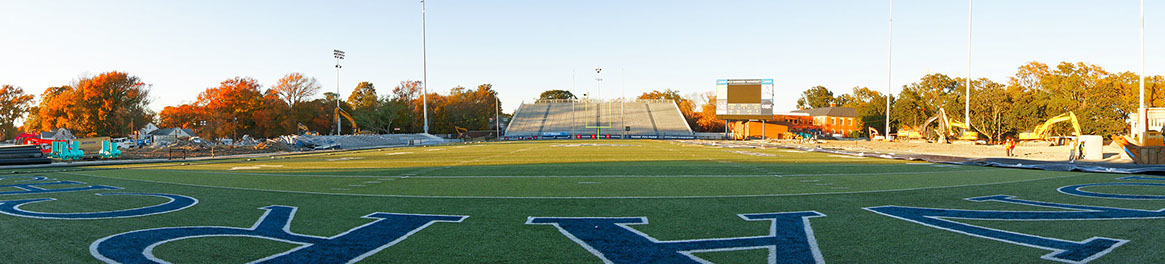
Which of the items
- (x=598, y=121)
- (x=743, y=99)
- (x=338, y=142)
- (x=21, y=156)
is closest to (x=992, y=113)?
(x=743, y=99)

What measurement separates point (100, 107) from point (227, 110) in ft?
36.1

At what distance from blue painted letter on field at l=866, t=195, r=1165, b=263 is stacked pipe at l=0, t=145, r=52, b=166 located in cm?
2720

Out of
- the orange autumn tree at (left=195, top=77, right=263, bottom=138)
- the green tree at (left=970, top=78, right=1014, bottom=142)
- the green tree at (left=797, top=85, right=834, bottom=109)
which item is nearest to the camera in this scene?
the green tree at (left=970, top=78, right=1014, bottom=142)

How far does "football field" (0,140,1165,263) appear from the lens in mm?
5082

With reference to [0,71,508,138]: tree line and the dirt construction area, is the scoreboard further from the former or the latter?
[0,71,508,138]: tree line

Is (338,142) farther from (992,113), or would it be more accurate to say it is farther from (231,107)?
(992,113)

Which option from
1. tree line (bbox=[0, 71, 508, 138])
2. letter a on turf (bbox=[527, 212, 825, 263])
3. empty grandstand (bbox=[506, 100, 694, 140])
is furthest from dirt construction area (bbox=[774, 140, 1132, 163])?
tree line (bbox=[0, 71, 508, 138])

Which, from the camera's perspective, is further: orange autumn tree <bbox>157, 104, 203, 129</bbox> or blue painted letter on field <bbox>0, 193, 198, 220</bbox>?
orange autumn tree <bbox>157, 104, 203, 129</bbox>

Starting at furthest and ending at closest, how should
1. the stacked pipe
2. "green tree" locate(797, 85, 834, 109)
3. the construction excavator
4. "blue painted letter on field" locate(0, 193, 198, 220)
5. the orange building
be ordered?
"green tree" locate(797, 85, 834, 109) → the orange building → the construction excavator → the stacked pipe → "blue painted letter on field" locate(0, 193, 198, 220)

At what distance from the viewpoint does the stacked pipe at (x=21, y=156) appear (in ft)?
67.1

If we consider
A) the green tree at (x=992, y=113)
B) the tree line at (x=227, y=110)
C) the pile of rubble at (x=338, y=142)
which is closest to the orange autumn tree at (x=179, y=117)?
the tree line at (x=227, y=110)

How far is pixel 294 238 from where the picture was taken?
19.4ft

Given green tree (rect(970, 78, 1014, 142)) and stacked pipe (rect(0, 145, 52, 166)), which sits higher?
green tree (rect(970, 78, 1014, 142))

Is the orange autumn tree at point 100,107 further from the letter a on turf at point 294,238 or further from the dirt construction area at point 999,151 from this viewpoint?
the dirt construction area at point 999,151
